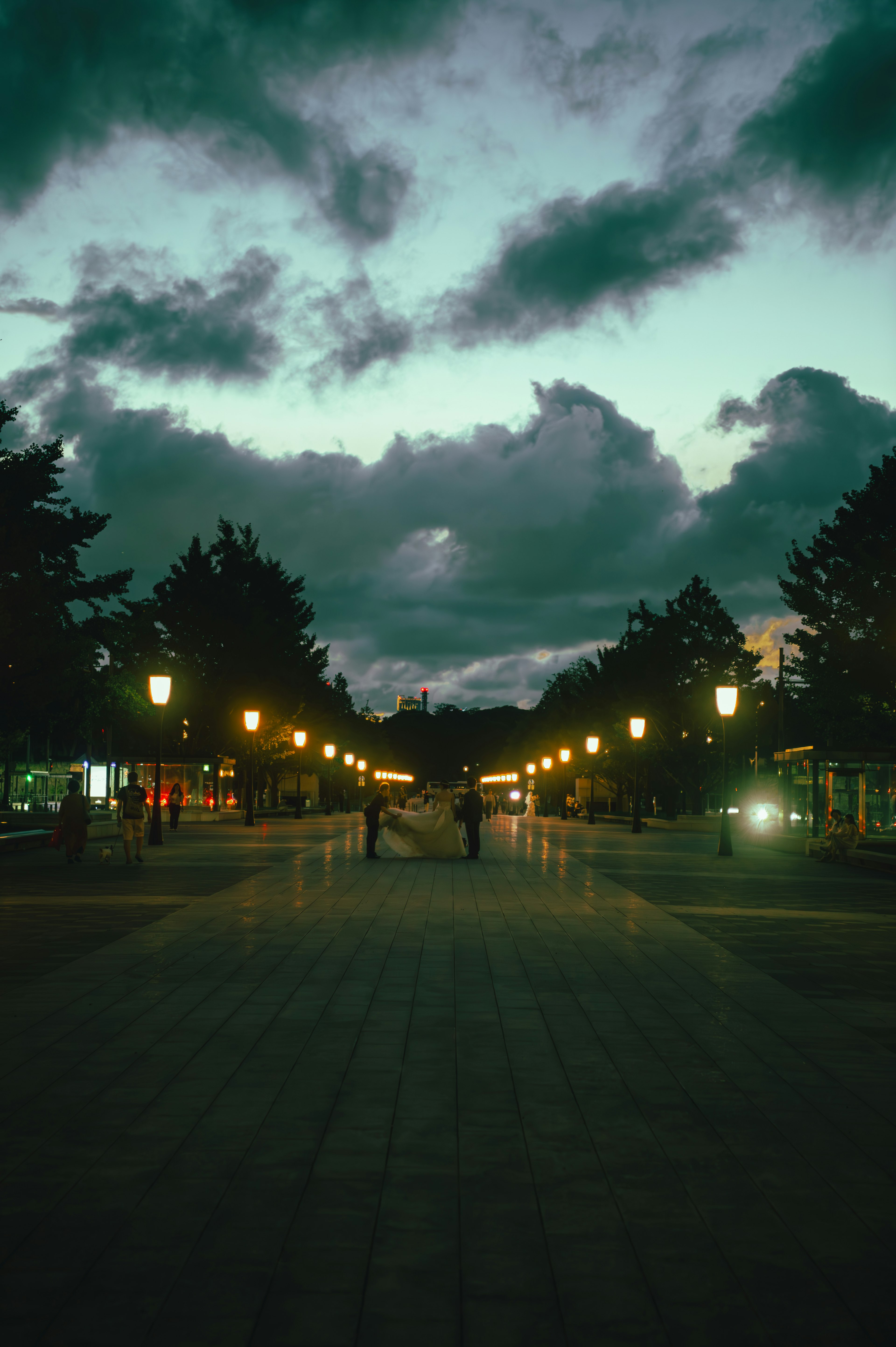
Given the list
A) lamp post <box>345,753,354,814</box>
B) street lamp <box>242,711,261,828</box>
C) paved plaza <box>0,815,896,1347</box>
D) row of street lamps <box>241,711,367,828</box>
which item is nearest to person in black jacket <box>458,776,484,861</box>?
row of street lamps <box>241,711,367,828</box>

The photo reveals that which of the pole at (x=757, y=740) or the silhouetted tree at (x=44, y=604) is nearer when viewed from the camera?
the silhouetted tree at (x=44, y=604)

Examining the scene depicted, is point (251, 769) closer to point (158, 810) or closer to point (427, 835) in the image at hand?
point (158, 810)

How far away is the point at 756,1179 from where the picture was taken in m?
4.68

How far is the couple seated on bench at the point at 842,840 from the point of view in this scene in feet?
83.7

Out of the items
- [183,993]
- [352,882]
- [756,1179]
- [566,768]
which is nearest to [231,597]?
[566,768]

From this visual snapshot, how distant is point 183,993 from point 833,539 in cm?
3741

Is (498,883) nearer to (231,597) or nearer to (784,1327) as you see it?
(784,1327)

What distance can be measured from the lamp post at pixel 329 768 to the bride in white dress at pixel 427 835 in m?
36.0

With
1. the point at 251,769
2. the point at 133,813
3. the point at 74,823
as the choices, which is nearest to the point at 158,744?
the point at 133,813

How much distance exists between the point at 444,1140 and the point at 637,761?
35209 millimetres

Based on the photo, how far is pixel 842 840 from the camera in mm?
25562

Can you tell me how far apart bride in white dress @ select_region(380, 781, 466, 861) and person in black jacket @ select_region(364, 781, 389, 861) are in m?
0.25

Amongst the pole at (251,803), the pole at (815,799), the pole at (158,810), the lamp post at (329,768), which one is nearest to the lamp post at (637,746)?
the pole at (815,799)

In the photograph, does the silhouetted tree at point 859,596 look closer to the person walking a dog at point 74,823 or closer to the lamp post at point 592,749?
the lamp post at point 592,749
